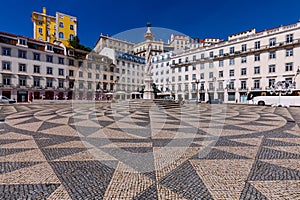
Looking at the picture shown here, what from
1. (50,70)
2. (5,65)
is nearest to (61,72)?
(50,70)

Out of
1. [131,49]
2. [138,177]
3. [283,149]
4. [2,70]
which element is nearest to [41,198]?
[138,177]

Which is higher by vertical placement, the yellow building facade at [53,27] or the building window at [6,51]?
the yellow building facade at [53,27]

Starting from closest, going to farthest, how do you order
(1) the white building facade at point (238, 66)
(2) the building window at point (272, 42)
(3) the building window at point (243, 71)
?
(1) the white building facade at point (238, 66) < (2) the building window at point (272, 42) < (3) the building window at point (243, 71)

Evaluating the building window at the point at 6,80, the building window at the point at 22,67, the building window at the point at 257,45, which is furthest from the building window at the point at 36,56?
the building window at the point at 257,45

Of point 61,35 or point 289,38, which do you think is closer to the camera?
point 289,38

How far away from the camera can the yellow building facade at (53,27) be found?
48656 millimetres

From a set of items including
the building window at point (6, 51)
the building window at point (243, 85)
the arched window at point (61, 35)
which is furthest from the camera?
the arched window at point (61, 35)

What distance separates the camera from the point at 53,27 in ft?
165

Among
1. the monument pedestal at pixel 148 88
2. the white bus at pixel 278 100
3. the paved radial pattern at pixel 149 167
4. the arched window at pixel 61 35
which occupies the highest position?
the arched window at pixel 61 35

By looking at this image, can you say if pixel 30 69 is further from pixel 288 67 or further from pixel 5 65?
pixel 288 67

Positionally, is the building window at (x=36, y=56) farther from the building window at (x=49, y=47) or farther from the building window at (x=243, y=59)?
the building window at (x=243, y=59)

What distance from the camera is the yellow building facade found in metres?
48.7

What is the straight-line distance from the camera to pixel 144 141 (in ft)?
18.8

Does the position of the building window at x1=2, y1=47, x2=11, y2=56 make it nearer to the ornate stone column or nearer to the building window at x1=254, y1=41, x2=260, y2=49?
the ornate stone column
